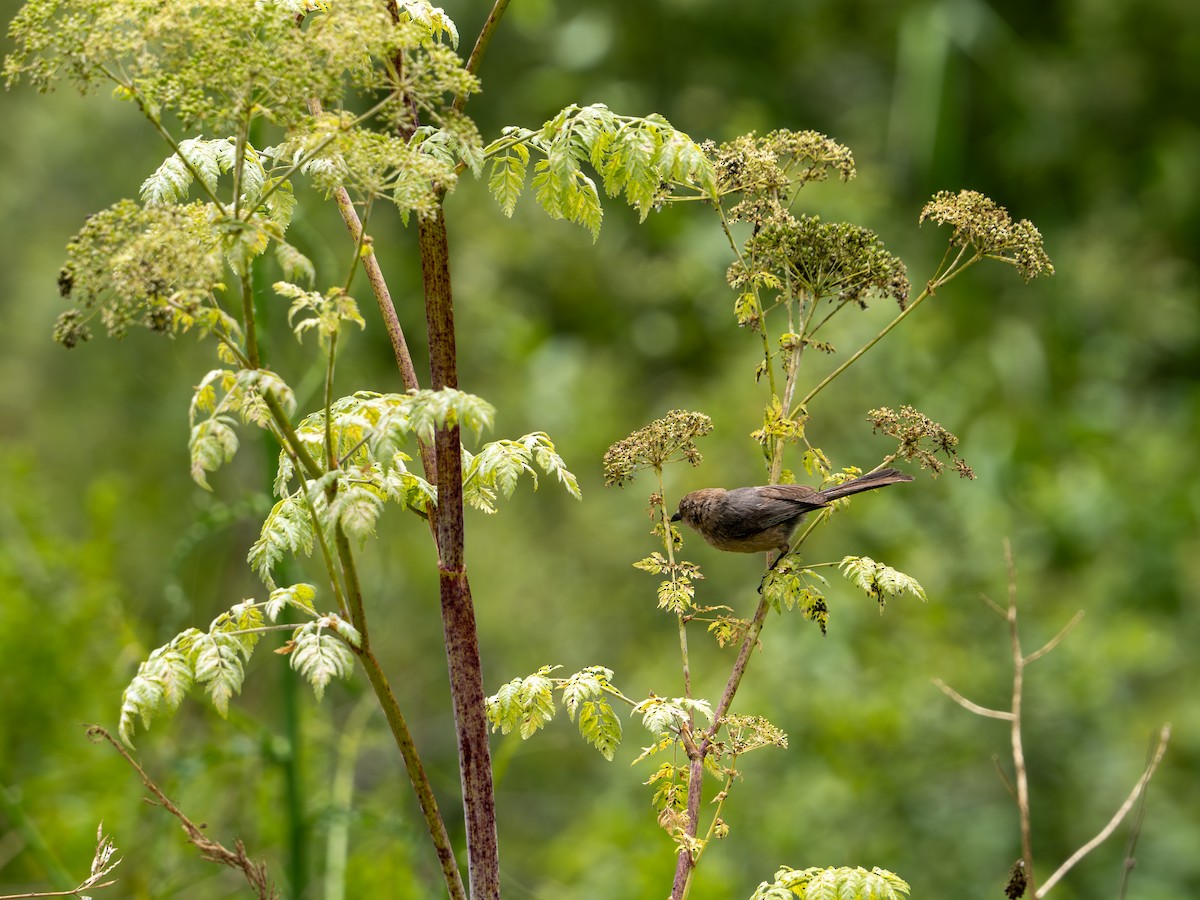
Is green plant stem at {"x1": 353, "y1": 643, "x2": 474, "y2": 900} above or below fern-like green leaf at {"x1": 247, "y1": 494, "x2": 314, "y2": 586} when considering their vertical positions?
below

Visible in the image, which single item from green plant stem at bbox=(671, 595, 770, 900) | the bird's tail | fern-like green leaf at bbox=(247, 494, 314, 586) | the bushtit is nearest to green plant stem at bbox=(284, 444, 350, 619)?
fern-like green leaf at bbox=(247, 494, 314, 586)

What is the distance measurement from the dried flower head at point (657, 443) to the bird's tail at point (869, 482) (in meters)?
0.34

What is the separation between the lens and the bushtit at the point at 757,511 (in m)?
2.32

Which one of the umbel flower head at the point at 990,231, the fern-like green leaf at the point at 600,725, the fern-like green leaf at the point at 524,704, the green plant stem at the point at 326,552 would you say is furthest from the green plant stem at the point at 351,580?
the umbel flower head at the point at 990,231

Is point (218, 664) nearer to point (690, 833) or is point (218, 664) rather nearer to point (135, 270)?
point (135, 270)

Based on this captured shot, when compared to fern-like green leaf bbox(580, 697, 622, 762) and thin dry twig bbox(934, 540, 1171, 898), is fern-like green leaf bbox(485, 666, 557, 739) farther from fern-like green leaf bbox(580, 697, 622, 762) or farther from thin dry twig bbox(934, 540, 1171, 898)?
thin dry twig bbox(934, 540, 1171, 898)

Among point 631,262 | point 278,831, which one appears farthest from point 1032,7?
point 278,831

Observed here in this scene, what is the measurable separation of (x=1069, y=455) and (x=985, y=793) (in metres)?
2.25

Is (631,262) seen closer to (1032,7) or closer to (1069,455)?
(1069,455)

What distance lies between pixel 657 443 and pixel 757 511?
0.42 metres

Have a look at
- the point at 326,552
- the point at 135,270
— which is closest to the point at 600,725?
the point at 326,552

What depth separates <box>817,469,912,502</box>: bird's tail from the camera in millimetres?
2196

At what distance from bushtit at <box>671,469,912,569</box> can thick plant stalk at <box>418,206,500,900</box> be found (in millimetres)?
636

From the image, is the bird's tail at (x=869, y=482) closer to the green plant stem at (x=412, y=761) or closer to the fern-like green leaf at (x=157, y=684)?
the green plant stem at (x=412, y=761)
